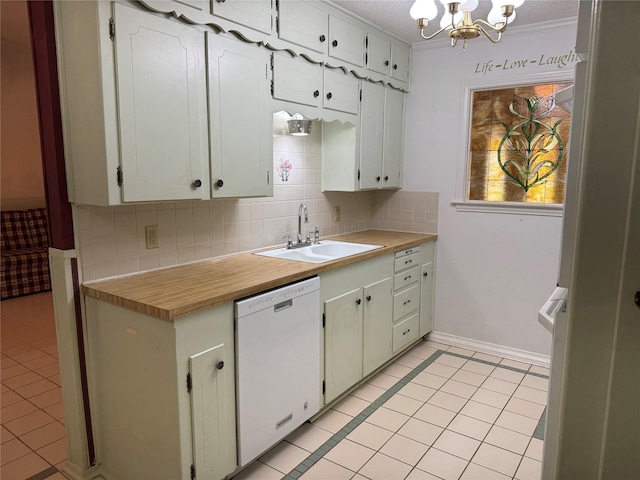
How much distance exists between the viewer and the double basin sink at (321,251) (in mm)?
2934

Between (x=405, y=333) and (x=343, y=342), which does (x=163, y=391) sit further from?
(x=405, y=333)

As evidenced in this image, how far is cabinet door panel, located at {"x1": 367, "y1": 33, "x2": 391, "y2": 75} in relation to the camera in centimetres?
327

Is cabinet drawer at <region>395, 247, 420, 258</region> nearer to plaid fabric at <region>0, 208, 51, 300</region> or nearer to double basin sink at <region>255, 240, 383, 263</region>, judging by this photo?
double basin sink at <region>255, 240, 383, 263</region>

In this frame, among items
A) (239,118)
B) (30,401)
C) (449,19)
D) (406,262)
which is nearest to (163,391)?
(239,118)

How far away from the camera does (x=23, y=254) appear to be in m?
5.10

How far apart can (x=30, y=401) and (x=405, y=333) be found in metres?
2.58

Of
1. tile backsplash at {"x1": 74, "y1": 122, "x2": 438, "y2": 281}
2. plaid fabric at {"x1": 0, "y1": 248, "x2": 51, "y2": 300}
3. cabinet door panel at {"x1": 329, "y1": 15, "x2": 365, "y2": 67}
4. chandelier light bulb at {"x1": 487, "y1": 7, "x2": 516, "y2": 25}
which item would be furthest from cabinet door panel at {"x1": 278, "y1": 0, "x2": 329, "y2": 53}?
plaid fabric at {"x1": 0, "y1": 248, "x2": 51, "y2": 300}

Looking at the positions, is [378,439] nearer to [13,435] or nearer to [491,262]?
[491,262]

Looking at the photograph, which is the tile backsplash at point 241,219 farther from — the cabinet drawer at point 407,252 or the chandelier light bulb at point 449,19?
the chandelier light bulb at point 449,19

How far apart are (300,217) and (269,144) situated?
31.5 inches

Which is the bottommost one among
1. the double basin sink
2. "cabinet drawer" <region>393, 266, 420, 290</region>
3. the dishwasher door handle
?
"cabinet drawer" <region>393, 266, 420, 290</region>

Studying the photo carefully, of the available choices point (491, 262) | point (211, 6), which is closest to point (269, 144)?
point (211, 6)

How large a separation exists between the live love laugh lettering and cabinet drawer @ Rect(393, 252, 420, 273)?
151 cm

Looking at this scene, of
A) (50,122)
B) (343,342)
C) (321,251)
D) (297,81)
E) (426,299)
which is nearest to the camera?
(50,122)
